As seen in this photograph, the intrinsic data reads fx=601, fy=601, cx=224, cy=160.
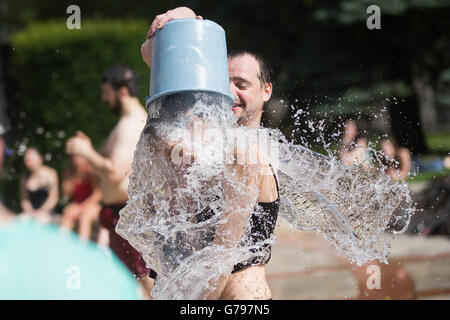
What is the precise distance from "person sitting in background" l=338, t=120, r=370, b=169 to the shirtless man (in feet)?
1.34

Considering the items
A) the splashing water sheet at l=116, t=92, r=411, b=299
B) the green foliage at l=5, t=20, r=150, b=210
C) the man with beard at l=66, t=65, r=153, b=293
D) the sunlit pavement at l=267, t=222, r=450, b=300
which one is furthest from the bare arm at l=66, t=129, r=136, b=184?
the green foliage at l=5, t=20, r=150, b=210

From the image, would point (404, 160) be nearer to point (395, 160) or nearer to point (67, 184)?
point (395, 160)

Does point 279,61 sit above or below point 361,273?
above

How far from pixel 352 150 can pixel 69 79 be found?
6.27 m

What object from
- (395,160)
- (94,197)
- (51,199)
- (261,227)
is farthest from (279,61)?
(261,227)

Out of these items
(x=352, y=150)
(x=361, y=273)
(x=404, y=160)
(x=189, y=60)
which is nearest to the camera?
(x=189, y=60)

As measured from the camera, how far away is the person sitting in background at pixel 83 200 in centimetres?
539

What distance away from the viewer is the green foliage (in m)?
8.11

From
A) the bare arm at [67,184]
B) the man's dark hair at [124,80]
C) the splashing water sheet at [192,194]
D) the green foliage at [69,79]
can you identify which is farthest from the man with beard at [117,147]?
the green foliage at [69,79]

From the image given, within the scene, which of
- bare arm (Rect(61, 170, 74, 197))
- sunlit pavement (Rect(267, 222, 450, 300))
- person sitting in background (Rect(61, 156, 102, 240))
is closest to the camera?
sunlit pavement (Rect(267, 222, 450, 300))

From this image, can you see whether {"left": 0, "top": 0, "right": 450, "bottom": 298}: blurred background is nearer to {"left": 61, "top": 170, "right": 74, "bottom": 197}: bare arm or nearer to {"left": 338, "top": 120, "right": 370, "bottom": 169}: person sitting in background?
{"left": 61, "top": 170, "right": 74, "bottom": 197}: bare arm

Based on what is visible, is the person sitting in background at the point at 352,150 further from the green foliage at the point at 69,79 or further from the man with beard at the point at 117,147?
the green foliage at the point at 69,79

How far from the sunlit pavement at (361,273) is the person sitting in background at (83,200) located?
5.52 feet

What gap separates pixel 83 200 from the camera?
5.52 meters
